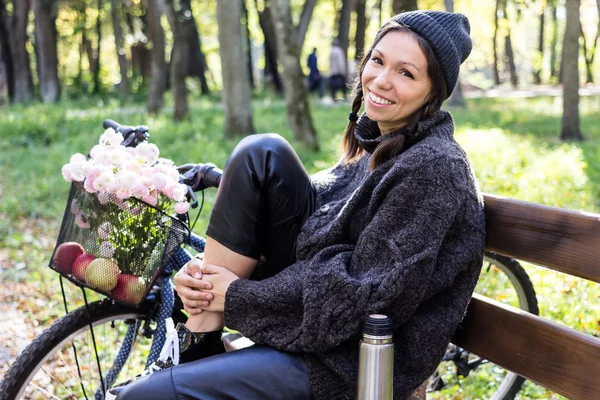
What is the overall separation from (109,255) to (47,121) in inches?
503

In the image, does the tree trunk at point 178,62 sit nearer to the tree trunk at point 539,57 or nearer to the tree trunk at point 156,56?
the tree trunk at point 156,56

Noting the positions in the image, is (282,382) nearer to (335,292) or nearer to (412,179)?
(335,292)

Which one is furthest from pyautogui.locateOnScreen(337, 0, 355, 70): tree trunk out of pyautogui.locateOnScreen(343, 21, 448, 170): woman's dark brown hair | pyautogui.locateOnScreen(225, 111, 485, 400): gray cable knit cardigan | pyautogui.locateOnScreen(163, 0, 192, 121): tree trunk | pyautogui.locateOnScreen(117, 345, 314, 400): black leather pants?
pyautogui.locateOnScreen(117, 345, 314, 400): black leather pants

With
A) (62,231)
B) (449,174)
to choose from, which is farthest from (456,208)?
(62,231)

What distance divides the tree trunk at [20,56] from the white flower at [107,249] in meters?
20.8

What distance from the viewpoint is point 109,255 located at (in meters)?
2.63

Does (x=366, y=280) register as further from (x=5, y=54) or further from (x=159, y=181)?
(x=5, y=54)

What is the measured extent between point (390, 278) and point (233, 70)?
31.3ft

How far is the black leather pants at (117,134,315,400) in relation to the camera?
6.94 feet

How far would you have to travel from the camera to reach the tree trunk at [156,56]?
50.7 feet

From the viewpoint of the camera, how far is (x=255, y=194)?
2.46m

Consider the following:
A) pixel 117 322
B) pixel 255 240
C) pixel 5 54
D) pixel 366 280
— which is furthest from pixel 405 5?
pixel 5 54

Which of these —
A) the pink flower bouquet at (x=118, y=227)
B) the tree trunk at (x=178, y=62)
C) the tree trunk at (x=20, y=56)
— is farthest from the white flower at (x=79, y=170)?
the tree trunk at (x=20, y=56)

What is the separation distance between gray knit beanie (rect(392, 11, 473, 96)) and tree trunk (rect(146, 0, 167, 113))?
13.6 meters
